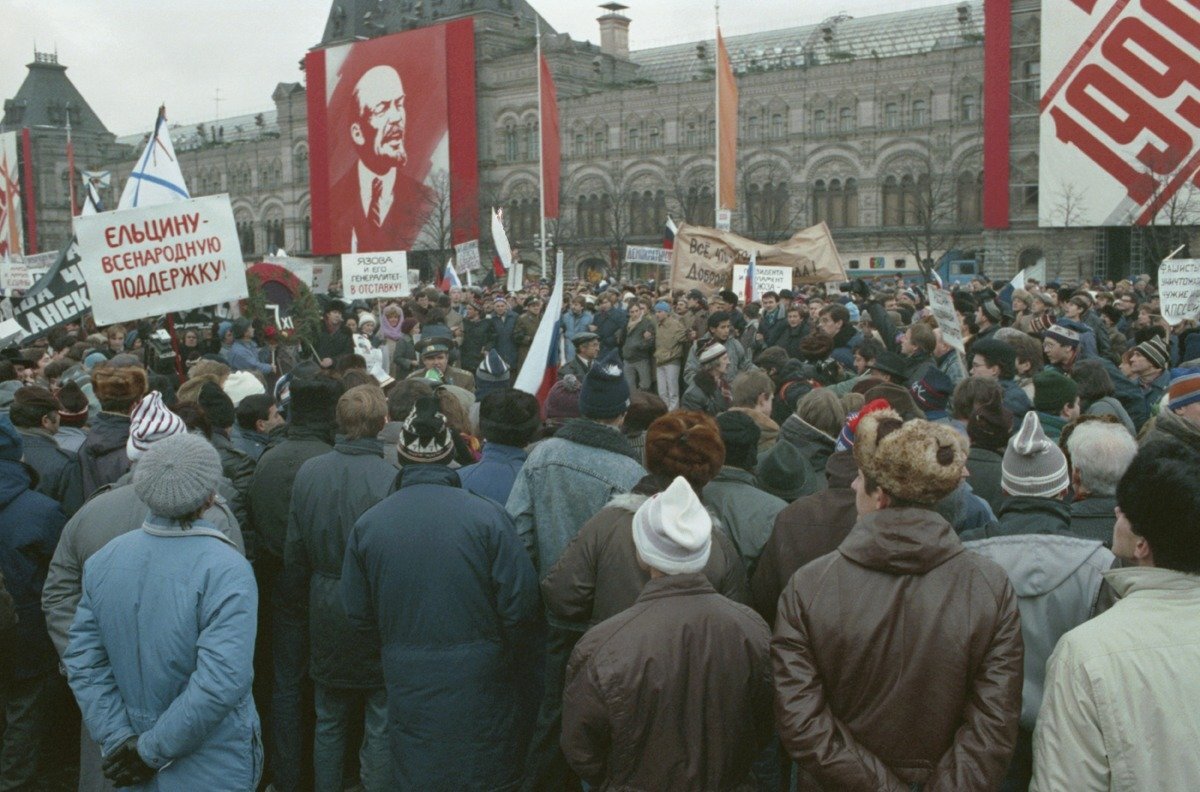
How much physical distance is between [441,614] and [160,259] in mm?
5378

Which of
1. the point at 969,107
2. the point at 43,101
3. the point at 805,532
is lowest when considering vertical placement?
the point at 805,532

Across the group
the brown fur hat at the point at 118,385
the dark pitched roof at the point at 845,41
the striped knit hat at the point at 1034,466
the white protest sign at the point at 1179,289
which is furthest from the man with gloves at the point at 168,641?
the dark pitched roof at the point at 845,41

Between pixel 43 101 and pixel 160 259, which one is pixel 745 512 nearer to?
pixel 160 259

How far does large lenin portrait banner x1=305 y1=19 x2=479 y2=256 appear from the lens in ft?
186

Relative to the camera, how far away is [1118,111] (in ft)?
119

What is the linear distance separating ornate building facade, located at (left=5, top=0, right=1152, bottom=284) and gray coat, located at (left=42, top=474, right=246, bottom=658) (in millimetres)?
37306

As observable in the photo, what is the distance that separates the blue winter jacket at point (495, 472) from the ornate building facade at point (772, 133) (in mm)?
36188

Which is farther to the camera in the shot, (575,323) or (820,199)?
(820,199)

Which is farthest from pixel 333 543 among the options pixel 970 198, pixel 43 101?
pixel 43 101

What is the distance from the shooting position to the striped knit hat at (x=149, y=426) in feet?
16.1

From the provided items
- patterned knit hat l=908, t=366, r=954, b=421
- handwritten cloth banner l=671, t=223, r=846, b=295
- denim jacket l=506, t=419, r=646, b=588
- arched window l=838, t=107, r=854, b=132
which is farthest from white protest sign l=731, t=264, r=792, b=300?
arched window l=838, t=107, r=854, b=132

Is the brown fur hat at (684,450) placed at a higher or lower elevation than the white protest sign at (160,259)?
lower

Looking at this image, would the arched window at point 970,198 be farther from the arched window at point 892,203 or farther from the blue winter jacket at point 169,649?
the blue winter jacket at point 169,649

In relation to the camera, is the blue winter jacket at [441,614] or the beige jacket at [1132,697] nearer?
the beige jacket at [1132,697]
